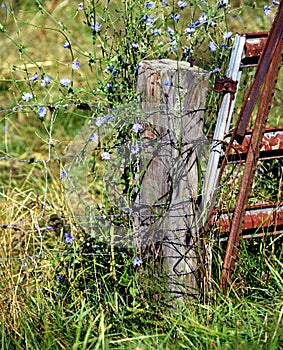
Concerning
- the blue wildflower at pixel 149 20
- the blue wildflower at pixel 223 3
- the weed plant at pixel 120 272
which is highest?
the blue wildflower at pixel 223 3

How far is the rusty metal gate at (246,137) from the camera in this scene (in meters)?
2.40

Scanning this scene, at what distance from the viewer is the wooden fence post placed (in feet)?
8.11

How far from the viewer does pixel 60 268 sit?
10.1ft

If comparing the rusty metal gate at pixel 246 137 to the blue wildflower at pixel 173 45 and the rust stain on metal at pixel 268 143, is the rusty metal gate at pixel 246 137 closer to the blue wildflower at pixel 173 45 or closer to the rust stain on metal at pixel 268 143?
the rust stain on metal at pixel 268 143

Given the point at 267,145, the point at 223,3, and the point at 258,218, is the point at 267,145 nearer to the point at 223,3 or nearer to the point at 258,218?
the point at 258,218

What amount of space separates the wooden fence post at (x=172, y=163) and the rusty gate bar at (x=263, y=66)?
19cm

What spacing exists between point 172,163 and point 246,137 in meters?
0.36

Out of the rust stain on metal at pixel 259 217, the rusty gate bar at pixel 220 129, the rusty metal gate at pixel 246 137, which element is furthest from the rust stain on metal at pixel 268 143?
the rust stain on metal at pixel 259 217

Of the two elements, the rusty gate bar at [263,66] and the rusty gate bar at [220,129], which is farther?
the rusty gate bar at [220,129]

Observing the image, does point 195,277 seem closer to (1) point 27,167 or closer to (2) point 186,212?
(2) point 186,212

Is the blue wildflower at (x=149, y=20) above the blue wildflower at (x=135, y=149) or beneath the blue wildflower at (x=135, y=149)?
above

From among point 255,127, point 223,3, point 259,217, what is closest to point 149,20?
point 223,3

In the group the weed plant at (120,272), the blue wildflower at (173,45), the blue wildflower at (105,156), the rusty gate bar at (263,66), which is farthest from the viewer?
the blue wildflower at (173,45)

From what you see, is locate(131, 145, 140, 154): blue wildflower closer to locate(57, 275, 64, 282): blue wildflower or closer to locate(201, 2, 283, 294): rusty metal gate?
locate(201, 2, 283, 294): rusty metal gate
